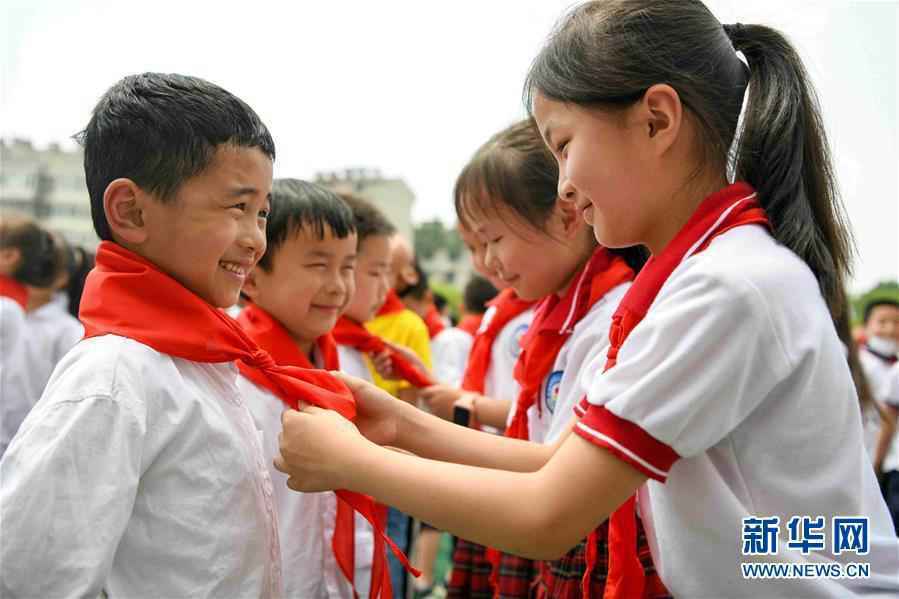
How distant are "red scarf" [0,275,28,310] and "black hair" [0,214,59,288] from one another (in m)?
0.04

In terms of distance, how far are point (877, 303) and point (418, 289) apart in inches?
150

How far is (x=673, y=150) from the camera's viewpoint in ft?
4.07

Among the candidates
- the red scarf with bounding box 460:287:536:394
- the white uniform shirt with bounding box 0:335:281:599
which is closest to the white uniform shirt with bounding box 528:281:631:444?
the white uniform shirt with bounding box 0:335:281:599

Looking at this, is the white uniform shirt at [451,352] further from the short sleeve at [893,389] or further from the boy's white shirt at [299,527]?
the boy's white shirt at [299,527]

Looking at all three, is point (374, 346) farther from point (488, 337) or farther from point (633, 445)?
point (633, 445)

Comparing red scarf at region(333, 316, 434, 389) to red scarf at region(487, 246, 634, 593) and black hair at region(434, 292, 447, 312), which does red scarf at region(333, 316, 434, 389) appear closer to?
red scarf at region(487, 246, 634, 593)

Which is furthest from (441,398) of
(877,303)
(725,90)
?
(877,303)

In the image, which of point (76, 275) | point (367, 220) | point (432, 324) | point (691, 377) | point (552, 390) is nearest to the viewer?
point (691, 377)

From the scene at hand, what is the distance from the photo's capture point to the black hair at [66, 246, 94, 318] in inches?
171

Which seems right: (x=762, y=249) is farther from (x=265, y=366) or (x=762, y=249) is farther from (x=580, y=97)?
(x=265, y=366)

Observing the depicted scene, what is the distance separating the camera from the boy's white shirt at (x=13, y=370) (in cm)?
362

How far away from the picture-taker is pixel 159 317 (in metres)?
1.28

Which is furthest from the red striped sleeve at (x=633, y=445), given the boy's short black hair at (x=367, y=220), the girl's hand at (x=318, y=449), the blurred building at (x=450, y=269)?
the blurred building at (x=450, y=269)

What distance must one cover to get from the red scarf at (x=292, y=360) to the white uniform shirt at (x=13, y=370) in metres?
2.21
